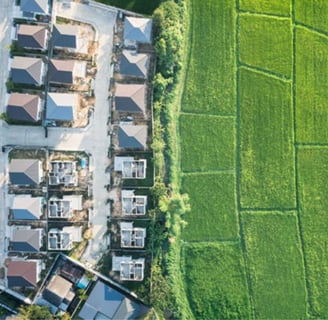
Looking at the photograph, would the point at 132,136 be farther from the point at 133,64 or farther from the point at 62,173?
the point at 62,173

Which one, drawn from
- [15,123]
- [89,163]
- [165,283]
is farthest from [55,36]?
[165,283]

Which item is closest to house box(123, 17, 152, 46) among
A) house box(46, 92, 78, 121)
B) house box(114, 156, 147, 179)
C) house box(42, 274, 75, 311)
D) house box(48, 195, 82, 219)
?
house box(46, 92, 78, 121)

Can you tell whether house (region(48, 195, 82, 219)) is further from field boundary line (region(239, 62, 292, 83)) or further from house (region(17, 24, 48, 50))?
field boundary line (region(239, 62, 292, 83))

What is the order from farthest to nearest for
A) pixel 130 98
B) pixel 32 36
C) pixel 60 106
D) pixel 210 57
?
pixel 210 57 < pixel 130 98 < pixel 60 106 < pixel 32 36

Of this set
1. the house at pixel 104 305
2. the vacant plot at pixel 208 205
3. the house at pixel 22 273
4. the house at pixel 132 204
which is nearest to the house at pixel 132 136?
the house at pixel 132 204

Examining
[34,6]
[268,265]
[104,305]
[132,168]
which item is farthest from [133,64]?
[268,265]
